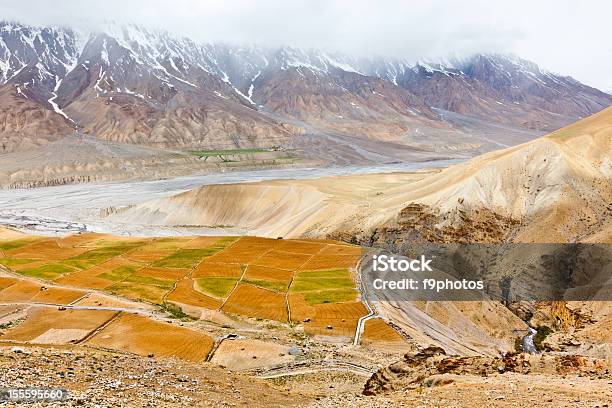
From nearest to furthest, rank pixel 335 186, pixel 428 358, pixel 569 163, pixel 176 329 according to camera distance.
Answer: pixel 428 358 < pixel 176 329 < pixel 569 163 < pixel 335 186

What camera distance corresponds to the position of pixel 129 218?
430 feet

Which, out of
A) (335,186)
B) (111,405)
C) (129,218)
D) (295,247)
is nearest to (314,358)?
(111,405)

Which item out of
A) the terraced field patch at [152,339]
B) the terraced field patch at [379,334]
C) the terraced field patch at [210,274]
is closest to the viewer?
the terraced field patch at [152,339]

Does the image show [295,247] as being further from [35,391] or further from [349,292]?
[35,391]

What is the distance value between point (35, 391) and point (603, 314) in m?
46.6

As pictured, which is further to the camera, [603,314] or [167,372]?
[603,314]

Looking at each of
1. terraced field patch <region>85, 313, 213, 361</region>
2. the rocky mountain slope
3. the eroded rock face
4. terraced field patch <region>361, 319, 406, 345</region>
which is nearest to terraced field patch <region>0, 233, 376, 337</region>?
terraced field patch <region>361, 319, 406, 345</region>

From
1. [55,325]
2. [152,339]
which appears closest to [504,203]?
[152,339]

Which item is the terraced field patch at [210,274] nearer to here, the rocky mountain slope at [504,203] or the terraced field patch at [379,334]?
the terraced field patch at [379,334]

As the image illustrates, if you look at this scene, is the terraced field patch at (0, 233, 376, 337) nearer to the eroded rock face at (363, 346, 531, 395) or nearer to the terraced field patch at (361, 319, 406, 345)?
the terraced field patch at (361, 319, 406, 345)

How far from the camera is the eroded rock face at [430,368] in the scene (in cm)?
2438

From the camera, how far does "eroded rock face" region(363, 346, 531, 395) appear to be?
24.4m

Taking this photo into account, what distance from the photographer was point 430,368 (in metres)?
26.1

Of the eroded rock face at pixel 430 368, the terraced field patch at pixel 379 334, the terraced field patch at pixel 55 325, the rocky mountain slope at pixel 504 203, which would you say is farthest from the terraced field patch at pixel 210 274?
the eroded rock face at pixel 430 368
